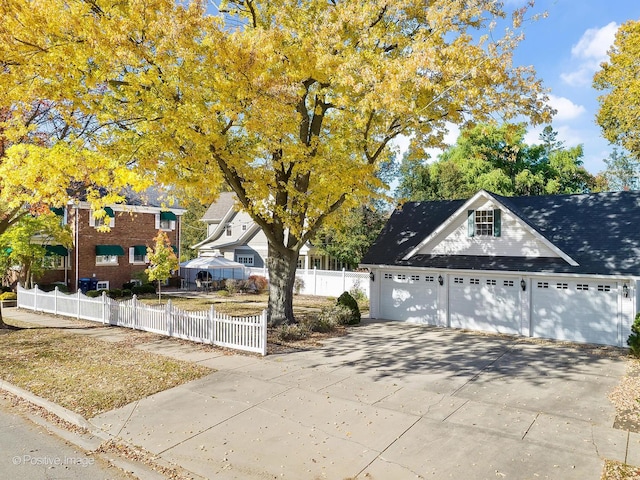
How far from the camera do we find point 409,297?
18.9m

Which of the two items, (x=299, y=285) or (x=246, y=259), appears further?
(x=246, y=259)

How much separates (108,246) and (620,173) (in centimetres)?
5859

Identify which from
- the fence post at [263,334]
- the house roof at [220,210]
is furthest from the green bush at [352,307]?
the house roof at [220,210]

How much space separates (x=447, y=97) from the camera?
12.9 m

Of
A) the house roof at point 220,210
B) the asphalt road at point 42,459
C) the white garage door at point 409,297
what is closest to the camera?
the asphalt road at point 42,459

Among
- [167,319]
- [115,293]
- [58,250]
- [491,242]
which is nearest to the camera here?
[167,319]

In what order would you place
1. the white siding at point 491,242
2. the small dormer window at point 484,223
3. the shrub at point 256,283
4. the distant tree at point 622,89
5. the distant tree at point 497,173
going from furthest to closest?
the distant tree at point 497,173 < the shrub at point 256,283 < the distant tree at point 622,89 < the small dormer window at point 484,223 < the white siding at point 491,242

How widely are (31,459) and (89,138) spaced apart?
29.7 feet

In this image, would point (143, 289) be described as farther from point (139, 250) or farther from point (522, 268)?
point (522, 268)

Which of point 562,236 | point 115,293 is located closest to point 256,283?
point 115,293

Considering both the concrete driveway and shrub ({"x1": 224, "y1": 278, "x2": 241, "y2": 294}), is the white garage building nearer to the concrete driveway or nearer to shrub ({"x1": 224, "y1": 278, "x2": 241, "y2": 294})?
the concrete driveway

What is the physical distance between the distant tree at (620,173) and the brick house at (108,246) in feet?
174

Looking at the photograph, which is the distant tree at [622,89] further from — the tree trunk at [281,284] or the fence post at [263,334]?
the fence post at [263,334]

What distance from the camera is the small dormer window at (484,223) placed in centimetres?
1717
